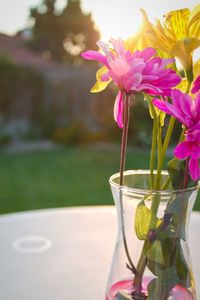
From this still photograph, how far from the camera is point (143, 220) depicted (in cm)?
51

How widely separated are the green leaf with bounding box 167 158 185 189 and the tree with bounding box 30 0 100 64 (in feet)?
16.0

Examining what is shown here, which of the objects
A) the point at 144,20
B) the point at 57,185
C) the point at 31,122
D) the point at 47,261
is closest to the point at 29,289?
the point at 47,261

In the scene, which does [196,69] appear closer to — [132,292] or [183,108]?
[183,108]

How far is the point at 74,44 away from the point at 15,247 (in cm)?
493

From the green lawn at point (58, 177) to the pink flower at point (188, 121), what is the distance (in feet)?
7.20

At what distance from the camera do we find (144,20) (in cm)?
49

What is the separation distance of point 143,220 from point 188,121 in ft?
0.38

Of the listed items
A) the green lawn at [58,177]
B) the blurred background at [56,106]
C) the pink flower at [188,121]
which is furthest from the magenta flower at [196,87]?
the blurred background at [56,106]

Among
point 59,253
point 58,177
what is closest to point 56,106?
point 58,177

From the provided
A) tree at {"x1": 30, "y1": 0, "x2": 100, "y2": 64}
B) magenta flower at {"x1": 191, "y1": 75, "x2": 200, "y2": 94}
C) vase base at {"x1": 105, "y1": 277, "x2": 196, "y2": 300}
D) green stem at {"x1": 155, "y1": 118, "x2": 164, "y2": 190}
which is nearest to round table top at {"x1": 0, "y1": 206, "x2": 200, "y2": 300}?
vase base at {"x1": 105, "y1": 277, "x2": 196, "y2": 300}

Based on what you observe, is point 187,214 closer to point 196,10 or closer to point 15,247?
point 196,10

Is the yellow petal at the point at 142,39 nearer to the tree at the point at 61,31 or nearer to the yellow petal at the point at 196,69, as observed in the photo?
the yellow petal at the point at 196,69

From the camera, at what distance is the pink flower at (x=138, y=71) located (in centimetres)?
48

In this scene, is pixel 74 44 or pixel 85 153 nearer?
pixel 85 153
